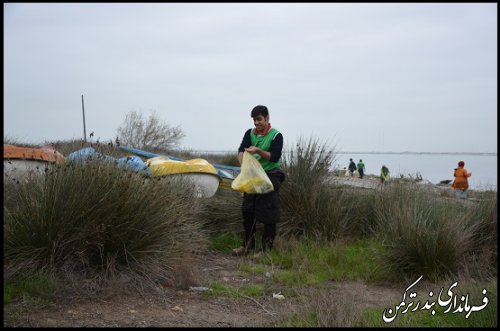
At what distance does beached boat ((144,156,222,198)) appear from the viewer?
7.14m

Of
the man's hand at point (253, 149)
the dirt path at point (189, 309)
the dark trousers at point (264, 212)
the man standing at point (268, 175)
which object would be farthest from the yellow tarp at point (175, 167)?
the dirt path at point (189, 309)

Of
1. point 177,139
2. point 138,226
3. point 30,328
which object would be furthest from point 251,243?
point 177,139

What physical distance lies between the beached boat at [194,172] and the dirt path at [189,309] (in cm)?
238

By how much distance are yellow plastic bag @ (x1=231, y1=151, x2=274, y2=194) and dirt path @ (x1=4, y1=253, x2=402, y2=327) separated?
59.0 inches

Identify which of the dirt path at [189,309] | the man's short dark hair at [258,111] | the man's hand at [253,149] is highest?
the man's short dark hair at [258,111]

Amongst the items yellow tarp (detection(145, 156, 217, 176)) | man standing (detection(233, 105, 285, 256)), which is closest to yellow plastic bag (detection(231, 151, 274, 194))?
man standing (detection(233, 105, 285, 256))

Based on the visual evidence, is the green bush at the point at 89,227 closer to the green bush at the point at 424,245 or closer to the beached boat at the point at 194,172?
the beached boat at the point at 194,172

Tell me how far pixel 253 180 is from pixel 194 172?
4.89ft

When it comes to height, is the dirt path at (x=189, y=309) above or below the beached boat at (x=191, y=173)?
below

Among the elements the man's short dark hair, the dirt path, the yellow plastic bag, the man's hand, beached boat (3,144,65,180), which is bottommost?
the dirt path

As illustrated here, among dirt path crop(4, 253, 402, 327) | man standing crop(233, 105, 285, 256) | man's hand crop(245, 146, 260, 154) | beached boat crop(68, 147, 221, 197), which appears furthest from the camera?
beached boat crop(68, 147, 221, 197)

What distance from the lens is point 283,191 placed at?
25.1 ft

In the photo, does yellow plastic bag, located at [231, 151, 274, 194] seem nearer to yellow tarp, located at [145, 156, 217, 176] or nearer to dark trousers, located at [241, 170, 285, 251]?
dark trousers, located at [241, 170, 285, 251]

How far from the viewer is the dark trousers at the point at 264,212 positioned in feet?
20.9
